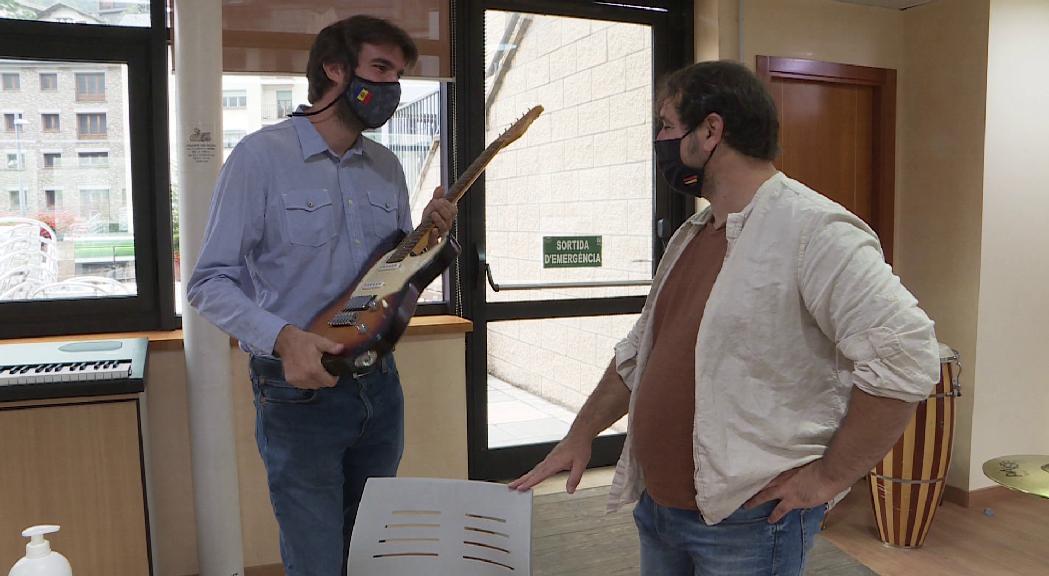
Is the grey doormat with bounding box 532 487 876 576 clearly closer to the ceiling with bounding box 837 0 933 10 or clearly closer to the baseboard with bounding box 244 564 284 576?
the baseboard with bounding box 244 564 284 576

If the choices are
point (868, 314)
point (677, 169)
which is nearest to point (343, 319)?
point (677, 169)

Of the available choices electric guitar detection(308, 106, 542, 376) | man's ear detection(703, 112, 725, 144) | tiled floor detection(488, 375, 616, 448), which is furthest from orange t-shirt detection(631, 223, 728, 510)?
tiled floor detection(488, 375, 616, 448)

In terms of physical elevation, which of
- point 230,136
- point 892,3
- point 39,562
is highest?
point 892,3

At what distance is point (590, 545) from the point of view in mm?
3156

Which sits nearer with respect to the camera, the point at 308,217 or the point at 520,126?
the point at 308,217

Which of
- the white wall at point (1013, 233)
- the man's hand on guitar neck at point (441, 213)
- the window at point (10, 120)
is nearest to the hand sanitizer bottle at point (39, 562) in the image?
the man's hand on guitar neck at point (441, 213)

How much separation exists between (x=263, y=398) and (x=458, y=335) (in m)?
1.68

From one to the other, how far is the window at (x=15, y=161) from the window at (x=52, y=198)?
0.12 meters

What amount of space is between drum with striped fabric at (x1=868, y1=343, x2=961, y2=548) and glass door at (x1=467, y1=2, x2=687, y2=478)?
131cm

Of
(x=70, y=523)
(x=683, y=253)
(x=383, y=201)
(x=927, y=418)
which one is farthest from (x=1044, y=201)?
(x=70, y=523)

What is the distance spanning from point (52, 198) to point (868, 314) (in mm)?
2930

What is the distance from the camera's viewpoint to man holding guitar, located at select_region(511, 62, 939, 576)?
1.14 m

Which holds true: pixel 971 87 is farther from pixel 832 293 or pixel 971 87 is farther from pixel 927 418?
pixel 832 293

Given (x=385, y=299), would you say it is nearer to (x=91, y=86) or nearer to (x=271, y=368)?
(x=271, y=368)
